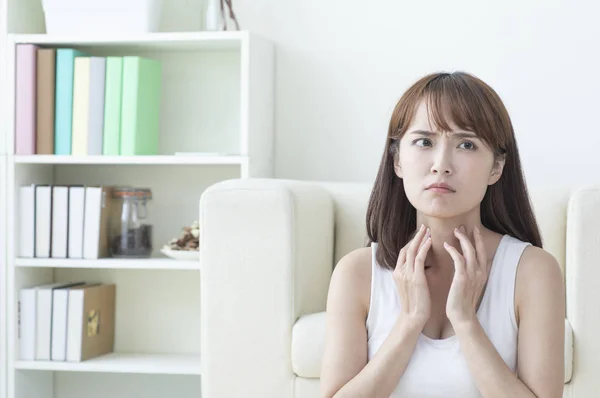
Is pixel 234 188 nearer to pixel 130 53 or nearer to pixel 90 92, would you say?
pixel 90 92

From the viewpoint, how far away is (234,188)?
2.16 metres

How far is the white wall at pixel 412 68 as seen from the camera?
2.90 meters

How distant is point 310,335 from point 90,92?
119cm

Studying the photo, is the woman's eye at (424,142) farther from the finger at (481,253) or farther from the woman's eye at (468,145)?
the finger at (481,253)

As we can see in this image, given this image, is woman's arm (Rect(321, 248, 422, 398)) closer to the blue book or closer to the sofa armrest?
the sofa armrest

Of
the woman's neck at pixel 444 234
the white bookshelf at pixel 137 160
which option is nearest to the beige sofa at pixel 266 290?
the white bookshelf at pixel 137 160

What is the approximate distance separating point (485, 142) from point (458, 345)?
30 cm

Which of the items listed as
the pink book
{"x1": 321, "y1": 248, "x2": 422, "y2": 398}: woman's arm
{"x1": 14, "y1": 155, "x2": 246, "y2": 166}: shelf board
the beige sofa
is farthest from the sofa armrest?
the pink book

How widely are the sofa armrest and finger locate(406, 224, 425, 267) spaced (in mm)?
765

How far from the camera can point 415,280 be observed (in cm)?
136

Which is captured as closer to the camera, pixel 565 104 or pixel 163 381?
pixel 565 104

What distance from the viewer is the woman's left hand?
133cm

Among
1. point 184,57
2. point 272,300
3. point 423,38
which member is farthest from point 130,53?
point 272,300

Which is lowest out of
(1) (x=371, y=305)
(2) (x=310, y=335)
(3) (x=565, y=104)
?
(2) (x=310, y=335)
